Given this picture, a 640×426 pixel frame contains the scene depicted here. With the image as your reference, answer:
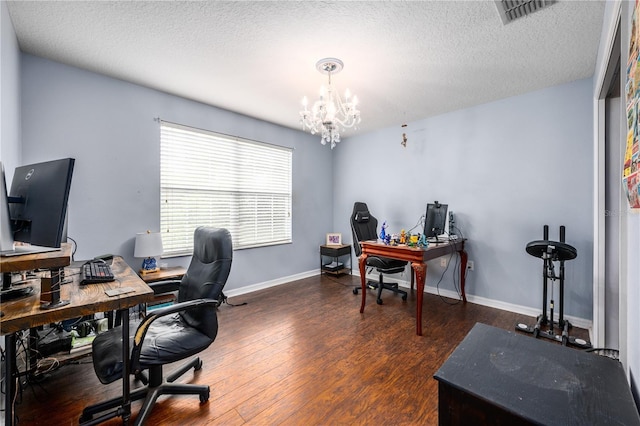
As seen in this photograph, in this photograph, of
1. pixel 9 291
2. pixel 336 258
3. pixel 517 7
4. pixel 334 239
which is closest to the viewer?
pixel 9 291

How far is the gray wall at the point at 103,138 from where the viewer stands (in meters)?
2.35

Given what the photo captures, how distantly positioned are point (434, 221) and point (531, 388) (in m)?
2.59

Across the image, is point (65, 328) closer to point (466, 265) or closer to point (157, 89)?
point (157, 89)

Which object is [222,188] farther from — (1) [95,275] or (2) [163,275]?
(1) [95,275]

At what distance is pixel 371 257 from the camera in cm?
346

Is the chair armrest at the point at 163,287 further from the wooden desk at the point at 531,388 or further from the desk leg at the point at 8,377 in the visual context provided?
the wooden desk at the point at 531,388

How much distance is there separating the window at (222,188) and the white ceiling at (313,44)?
0.64m

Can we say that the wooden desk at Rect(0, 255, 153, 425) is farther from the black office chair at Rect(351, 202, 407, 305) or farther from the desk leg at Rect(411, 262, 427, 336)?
the black office chair at Rect(351, 202, 407, 305)

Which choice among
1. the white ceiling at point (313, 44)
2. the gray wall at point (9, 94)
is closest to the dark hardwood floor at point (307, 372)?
the gray wall at point (9, 94)

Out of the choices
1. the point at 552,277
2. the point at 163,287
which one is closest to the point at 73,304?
the point at 163,287

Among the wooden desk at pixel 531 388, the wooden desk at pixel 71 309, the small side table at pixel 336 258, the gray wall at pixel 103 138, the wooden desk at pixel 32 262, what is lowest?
the small side table at pixel 336 258

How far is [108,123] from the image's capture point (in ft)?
8.80

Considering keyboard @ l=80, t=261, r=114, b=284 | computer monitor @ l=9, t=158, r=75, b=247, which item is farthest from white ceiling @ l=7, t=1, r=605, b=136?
keyboard @ l=80, t=261, r=114, b=284

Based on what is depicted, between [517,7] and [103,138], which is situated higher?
[517,7]
